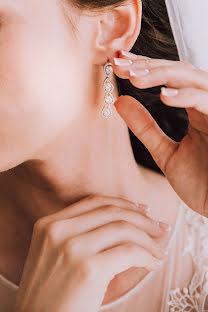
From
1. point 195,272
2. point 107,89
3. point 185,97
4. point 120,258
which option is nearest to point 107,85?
point 107,89

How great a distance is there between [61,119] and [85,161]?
220 millimetres

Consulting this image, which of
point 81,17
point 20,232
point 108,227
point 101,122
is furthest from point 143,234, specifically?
point 81,17

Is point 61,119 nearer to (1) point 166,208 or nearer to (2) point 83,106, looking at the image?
(2) point 83,106

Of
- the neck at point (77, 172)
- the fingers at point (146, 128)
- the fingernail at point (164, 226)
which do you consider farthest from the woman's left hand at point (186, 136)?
the fingernail at point (164, 226)

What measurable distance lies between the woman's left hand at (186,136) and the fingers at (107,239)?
16 centimetres

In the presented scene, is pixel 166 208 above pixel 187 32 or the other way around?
the other way around

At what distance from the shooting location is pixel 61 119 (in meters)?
1.06

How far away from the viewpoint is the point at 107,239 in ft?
3.55

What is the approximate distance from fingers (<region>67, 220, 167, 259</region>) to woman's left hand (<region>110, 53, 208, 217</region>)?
163 mm

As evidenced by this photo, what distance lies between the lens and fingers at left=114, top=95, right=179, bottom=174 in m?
1.16

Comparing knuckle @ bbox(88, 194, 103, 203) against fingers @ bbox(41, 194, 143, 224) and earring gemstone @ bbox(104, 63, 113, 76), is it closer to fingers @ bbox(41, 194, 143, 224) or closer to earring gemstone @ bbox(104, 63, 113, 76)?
fingers @ bbox(41, 194, 143, 224)

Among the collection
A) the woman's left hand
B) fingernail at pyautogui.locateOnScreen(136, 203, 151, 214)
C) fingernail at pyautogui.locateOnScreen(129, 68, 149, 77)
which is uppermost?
fingernail at pyautogui.locateOnScreen(129, 68, 149, 77)

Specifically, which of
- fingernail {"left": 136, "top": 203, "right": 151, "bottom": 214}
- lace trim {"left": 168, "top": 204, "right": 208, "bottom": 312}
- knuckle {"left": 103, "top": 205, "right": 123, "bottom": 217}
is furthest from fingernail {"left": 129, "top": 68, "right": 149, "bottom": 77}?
lace trim {"left": 168, "top": 204, "right": 208, "bottom": 312}

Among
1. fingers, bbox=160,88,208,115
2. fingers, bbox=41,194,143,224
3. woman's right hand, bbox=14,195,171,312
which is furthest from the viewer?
fingers, bbox=41,194,143,224
